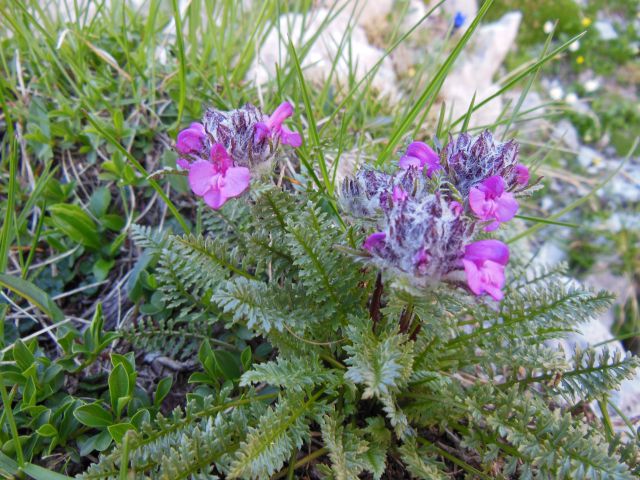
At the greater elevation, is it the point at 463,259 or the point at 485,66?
the point at 485,66

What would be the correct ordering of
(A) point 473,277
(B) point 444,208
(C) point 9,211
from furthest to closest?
→ 1. (C) point 9,211
2. (B) point 444,208
3. (A) point 473,277

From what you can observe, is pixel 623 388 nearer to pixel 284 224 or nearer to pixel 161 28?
pixel 284 224

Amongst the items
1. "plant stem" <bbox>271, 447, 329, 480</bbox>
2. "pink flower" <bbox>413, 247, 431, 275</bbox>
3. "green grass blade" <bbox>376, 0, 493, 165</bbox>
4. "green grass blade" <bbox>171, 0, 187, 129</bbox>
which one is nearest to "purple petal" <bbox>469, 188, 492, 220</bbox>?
"pink flower" <bbox>413, 247, 431, 275</bbox>

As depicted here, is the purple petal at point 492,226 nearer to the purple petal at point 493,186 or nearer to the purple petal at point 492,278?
the purple petal at point 493,186

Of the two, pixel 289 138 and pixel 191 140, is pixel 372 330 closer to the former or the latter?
pixel 289 138

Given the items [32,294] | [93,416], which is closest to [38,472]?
[93,416]

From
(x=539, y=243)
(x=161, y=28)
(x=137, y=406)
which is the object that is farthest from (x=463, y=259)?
(x=539, y=243)

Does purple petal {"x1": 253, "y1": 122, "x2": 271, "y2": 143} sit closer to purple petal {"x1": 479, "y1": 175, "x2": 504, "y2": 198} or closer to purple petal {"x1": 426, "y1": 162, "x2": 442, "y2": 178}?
purple petal {"x1": 426, "y1": 162, "x2": 442, "y2": 178}

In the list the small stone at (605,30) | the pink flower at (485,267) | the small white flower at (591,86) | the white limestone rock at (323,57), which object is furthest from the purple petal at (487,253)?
the small stone at (605,30)
